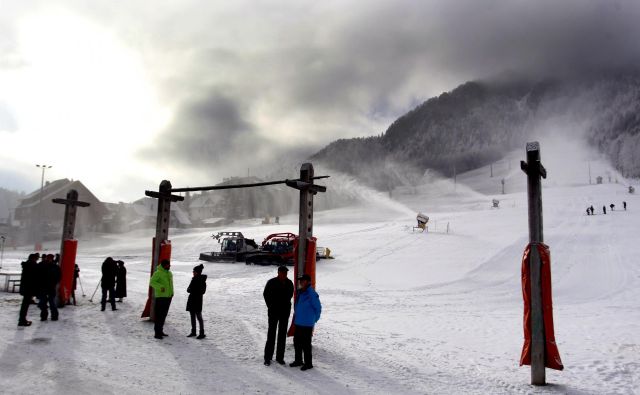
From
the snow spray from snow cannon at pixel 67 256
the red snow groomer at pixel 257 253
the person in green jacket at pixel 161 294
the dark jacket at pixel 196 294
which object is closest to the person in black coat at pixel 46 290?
the snow spray from snow cannon at pixel 67 256

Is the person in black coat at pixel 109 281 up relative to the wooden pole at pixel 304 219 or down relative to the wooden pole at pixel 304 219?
down

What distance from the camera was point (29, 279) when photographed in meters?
10.0

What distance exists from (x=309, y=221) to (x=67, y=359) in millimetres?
5351

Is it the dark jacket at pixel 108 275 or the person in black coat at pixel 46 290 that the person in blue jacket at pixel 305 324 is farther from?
the dark jacket at pixel 108 275

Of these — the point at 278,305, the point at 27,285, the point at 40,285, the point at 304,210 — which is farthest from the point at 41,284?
the point at 304,210

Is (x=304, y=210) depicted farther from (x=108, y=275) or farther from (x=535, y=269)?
(x=108, y=275)

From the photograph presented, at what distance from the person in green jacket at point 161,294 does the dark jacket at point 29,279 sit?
3.09 meters

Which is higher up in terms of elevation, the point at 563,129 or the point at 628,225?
the point at 563,129

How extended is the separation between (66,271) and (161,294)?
5371 mm

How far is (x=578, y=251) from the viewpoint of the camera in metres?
26.0

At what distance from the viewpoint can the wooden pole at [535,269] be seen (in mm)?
6988

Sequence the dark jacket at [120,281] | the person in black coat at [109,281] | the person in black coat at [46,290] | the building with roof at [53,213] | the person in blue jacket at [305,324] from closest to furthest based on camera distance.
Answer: the person in blue jacket at [305,324]
the person in black coat at [46,290]
the person in black coat at [109,281]
the dark jacket at [120,281]
the building with roof at [53,213]

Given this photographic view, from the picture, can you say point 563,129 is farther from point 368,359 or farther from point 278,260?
point 368,359

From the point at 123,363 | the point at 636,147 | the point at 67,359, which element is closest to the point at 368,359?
the point at 123,363
